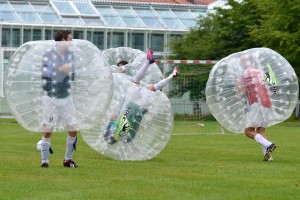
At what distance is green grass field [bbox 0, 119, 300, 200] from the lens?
12.3m

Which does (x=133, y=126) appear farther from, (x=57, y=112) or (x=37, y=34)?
(x=37, y=34)

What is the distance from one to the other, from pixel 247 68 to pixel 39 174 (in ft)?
19.9

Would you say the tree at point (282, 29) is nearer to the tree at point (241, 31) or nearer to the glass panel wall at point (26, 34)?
the tree at point (241, 31)

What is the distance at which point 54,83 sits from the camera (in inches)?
623

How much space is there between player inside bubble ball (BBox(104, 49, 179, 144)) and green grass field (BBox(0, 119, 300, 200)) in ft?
1.79

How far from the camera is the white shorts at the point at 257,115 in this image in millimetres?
19141

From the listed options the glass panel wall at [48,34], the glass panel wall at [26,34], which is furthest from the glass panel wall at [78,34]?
the glass panel wall at [26,34]

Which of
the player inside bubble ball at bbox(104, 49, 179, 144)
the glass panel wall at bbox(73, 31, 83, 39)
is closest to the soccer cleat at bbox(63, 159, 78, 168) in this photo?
the player inside bubble ball at bbox(104, 49, 179, 144)

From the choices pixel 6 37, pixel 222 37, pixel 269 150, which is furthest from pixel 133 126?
pixel 6 37

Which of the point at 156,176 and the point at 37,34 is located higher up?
the point at 37,34

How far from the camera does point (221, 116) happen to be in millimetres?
19625

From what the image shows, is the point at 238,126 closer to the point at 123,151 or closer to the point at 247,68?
the point at 247,68

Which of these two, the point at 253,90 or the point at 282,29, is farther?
the point at 282,29

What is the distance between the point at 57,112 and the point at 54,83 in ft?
1.52
